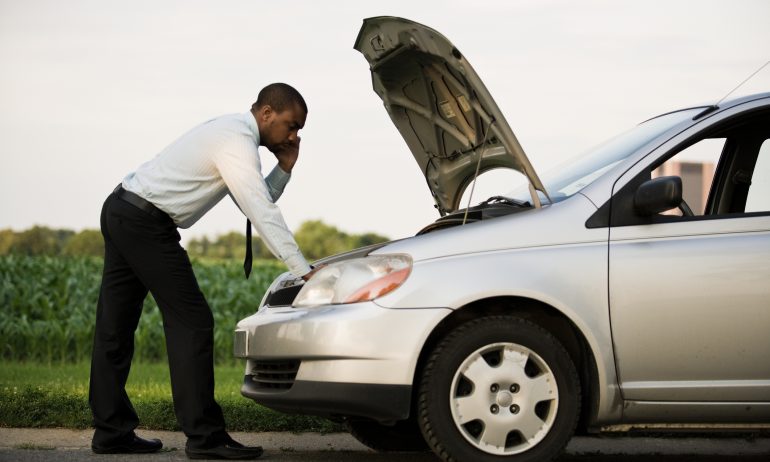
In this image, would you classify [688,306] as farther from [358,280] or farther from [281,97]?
[281,97]

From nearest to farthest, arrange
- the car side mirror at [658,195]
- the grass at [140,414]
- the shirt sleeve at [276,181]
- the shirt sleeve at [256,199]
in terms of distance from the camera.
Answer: the car side mirror at [658,195], the shirt sleeve at [256,199], the shirt sleeve at [276,181], the grass at [140,414]

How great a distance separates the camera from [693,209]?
6082 millimetres

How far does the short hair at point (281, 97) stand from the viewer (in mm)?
5891

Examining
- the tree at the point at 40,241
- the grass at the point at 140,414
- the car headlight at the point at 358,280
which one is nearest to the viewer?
the car headlight at the point at 358,280

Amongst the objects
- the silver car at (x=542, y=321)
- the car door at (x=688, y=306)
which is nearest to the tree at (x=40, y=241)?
the silver car at (x=542, y=321)

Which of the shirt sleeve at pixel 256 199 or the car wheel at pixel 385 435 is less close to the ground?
the shirt sleeve at pixel 256 199

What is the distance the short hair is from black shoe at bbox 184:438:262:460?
182cm

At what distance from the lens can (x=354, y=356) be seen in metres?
5.02

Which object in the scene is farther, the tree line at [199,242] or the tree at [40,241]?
the tree line at [199,242]

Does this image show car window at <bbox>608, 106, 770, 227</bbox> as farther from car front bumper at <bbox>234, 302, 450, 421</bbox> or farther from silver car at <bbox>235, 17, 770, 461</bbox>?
car front bumper at <bbox>234, 302, 450, 421</bbox>

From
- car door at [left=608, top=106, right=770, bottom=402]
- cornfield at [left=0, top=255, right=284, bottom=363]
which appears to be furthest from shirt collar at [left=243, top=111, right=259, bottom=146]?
cornfield at [left=0, top=255, right=284, bottom=363]

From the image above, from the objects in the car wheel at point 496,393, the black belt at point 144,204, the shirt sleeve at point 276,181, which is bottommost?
the car wheel at point 496,393

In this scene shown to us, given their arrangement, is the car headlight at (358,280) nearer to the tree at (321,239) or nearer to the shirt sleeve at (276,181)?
the shirt sleeve at (276,181)

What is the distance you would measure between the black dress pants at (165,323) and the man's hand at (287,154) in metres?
0.72
